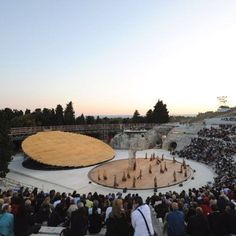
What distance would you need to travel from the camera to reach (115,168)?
29.6m

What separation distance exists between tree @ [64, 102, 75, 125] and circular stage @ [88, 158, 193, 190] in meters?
23.7

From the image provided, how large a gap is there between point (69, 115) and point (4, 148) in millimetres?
30572

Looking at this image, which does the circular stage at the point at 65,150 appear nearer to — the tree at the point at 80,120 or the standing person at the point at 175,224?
the tree at the point at 80,120

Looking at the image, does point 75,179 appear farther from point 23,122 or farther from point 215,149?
point 23,122

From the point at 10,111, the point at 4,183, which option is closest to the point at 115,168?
the point at 4,183

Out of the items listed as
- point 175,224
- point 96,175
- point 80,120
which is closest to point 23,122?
point 80,120

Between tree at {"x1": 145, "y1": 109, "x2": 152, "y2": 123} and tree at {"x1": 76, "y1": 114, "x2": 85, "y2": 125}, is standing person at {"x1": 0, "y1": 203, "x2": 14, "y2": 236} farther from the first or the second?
tree at {"x1": 145, "y1": 109, "x2": 152, "y2": 123}

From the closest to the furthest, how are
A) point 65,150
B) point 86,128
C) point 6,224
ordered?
point 6,224
point 65,150
point 86,128

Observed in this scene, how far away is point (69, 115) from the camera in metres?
55.6

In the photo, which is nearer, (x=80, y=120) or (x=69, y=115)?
(x=69, y=115)

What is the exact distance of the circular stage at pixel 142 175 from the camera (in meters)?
23.7

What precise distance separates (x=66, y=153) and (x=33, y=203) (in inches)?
874

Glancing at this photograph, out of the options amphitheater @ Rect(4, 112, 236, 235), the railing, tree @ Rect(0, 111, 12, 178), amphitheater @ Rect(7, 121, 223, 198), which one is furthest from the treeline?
tree @ Rect(0, 111, 12, 178)

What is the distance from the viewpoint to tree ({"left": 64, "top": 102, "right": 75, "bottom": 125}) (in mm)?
54412
